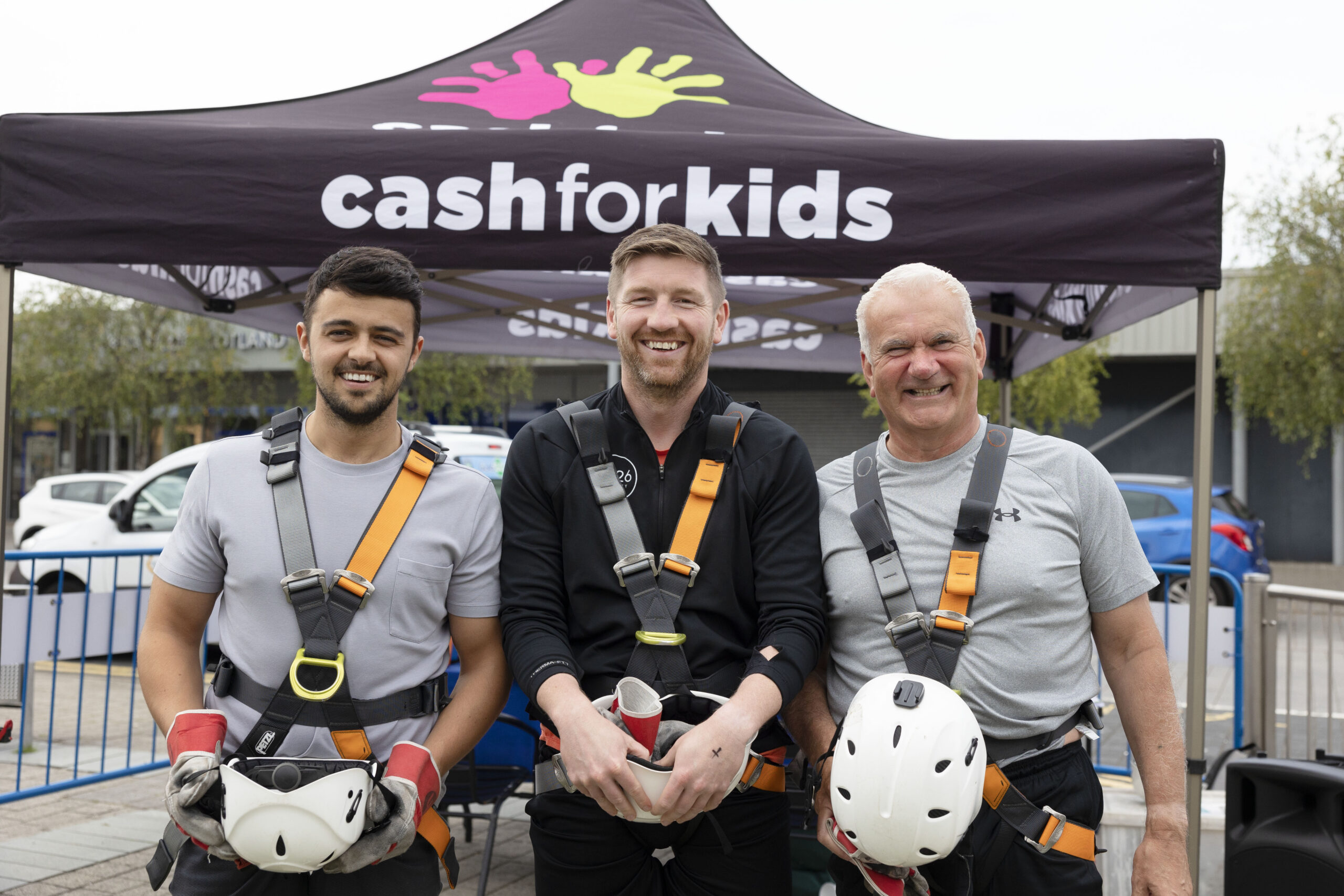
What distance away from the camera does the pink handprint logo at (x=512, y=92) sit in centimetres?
426

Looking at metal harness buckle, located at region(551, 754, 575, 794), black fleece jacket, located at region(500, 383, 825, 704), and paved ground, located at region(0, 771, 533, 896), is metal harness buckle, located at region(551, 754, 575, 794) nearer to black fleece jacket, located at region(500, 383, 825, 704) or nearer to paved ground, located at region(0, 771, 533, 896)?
black fleece jacket, located at region(500, 383, 825, 704)

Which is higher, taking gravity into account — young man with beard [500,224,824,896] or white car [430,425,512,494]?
white car [430,425,512,494]

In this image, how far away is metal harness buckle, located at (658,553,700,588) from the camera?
2156mm

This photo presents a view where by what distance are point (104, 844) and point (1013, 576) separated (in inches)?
173

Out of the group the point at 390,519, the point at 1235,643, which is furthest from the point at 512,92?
the point at 1235,643

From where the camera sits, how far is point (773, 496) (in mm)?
2297

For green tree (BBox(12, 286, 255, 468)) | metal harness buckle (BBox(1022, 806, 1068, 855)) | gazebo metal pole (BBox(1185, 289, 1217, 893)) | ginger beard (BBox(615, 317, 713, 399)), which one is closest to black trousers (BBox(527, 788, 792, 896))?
metal harness buckle (BBox(1022, 806, 1068, 855))

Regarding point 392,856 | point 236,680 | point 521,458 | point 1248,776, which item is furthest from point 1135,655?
point 236,680

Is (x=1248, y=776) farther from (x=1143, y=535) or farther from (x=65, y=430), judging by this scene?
(x=65, y=430)

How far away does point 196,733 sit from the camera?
2.06m

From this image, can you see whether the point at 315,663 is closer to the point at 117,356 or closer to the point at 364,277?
the point at 364,277

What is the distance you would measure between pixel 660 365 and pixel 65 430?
122ft

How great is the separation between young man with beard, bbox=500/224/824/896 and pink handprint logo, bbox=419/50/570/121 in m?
2.28

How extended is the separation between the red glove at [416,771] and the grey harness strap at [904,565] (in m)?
1.05
